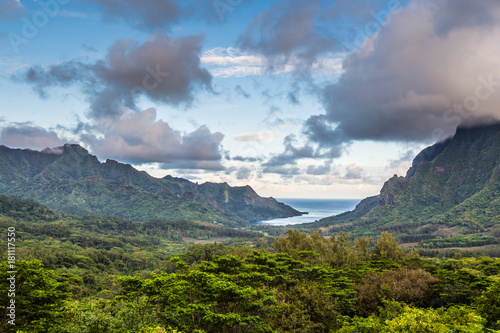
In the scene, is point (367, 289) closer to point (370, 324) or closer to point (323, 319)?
point (323, 319)

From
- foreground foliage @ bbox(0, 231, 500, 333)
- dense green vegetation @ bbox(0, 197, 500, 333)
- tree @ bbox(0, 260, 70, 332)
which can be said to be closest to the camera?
tree @ bbox(0, 260, 70, 332)

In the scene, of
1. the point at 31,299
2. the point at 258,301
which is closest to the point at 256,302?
the point at 258,301

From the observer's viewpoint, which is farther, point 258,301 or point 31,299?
point 258,301

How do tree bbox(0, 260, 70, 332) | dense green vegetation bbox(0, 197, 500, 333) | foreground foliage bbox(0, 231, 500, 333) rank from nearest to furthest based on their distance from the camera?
tree bbox(0, 260, 70, 332) → dense green vegetation bbox(0, 197, 500, 333) → foreground foliage bbox(0, 231, 500, 333)

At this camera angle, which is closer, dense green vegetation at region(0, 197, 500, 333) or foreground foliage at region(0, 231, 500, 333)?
dense green vegetation at region(0, 197, 500, 333)

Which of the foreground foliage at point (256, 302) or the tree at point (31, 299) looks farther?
the foreground foliage at point (256, 302)

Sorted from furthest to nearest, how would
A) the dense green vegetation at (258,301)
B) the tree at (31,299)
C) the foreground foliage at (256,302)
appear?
the foreground foliage at (256,302) < the dense green vegetation at (258,301) < the tree at (31,299)

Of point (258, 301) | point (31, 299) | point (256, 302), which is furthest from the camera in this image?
point (258, 301)

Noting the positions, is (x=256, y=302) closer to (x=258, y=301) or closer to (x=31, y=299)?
(x=258, y=301)

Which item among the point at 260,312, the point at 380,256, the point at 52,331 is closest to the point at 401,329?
the point at 260,312

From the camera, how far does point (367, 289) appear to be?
1442 inches

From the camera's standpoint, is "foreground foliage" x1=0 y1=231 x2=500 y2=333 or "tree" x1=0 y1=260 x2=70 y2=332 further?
"foreground foliage" x1=0 y1=231 x2=500 y2=333

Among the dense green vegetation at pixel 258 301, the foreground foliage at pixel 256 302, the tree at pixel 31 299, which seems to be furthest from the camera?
the foreground foliage at pixel 256 302

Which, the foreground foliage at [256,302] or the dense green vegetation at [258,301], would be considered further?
the foreground foliage at [256,302]
